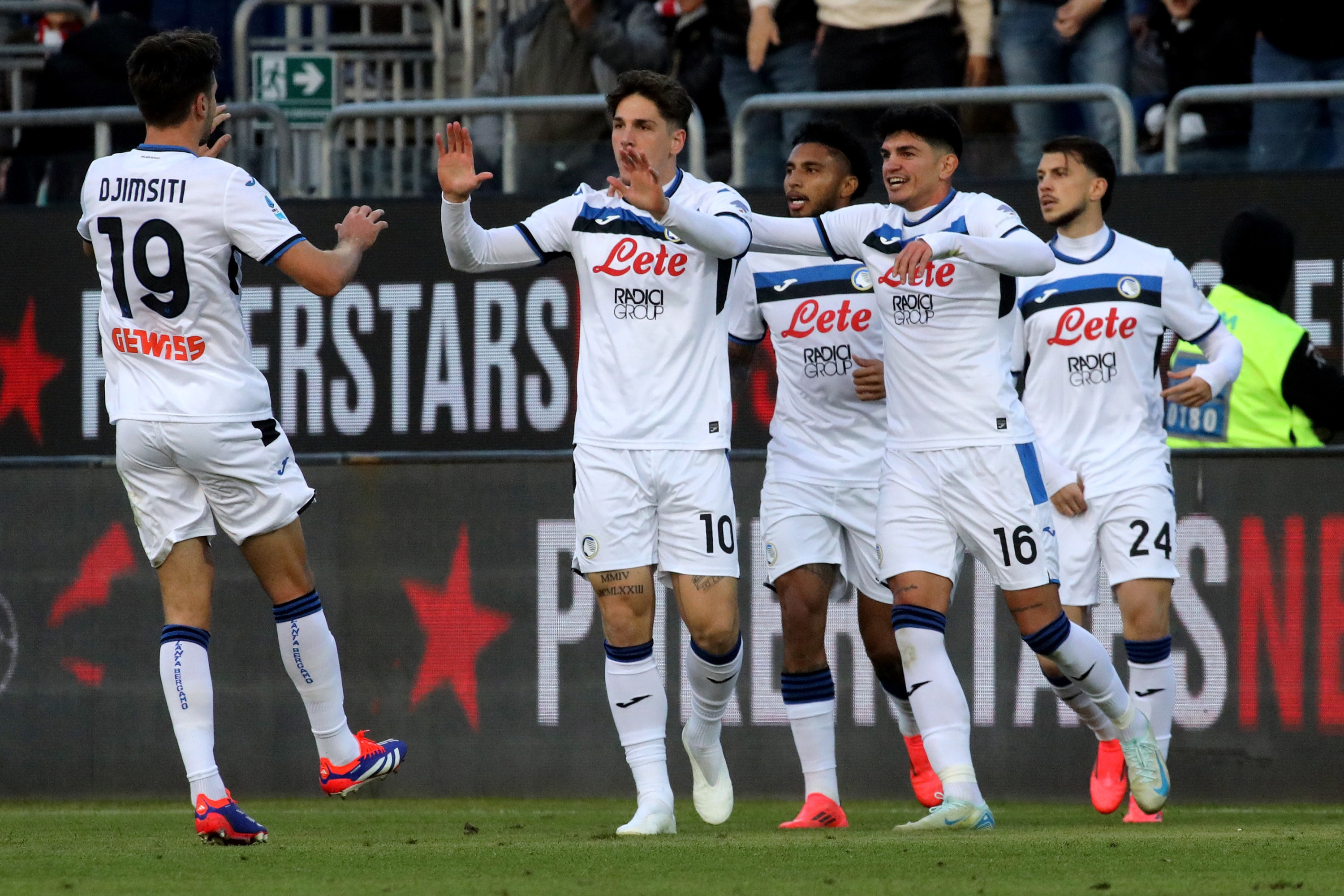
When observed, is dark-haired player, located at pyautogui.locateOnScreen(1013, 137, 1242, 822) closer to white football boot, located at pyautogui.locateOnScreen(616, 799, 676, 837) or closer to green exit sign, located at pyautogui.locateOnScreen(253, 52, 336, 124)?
white football boot, located at pyautogui.locateOnScreen(616, 799, 676, 837)

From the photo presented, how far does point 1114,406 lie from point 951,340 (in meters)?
1.17

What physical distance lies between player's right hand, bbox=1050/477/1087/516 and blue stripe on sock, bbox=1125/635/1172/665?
0.54 m

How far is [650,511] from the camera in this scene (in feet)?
21.5

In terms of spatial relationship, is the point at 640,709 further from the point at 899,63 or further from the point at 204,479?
the point at 899,63

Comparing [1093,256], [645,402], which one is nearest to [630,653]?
[645,402]

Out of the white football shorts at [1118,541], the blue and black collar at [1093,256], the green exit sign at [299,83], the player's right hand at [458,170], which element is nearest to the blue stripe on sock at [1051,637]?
the white football shorts at [1118,541]

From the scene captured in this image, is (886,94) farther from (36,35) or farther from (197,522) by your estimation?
(36,35)

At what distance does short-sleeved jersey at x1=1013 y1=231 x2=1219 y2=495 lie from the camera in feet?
24.6

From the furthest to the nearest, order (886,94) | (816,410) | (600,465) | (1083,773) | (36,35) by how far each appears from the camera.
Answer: (36,35) → (886,94) → (1083,773) → (816,410) → (600,465)

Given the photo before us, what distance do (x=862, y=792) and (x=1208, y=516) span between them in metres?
1.86

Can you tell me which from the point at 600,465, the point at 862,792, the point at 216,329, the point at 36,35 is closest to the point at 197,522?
the point at 216,329

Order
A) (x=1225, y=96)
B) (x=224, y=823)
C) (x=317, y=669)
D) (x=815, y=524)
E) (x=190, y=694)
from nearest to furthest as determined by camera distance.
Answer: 1. (x=224, y=823)
2. (x=190, y=694)
3. (x=317, y=669)
4. (x=815, y=524)
5. (x=1225, y=96)

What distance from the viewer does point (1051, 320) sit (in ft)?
24.8

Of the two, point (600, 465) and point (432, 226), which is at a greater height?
point (432, 226)
